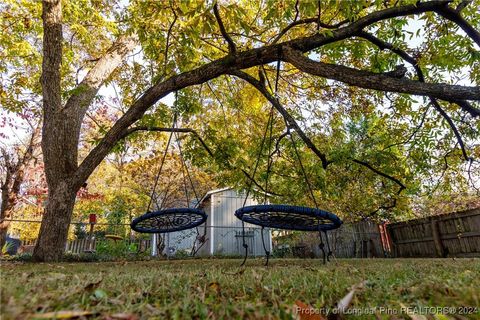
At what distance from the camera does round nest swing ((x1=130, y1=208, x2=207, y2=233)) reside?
3.44m

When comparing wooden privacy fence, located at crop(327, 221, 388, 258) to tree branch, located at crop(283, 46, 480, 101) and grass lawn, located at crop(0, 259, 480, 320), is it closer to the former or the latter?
tree branch, located at crop(283, 46, 480, 101)

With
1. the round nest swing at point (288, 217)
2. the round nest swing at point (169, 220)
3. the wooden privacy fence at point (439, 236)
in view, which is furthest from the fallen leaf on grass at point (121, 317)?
the wooden privacy fence at point (439, 236)

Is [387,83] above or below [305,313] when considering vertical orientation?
above

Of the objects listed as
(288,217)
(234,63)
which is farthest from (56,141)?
(288,217)

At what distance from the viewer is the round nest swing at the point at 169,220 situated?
3.44 meters

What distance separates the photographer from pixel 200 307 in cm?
79

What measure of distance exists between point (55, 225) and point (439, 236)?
27.8ft

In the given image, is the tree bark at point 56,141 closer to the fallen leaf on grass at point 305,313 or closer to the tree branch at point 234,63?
the tree branch at point 234,63

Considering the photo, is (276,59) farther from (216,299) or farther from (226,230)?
(226,230)

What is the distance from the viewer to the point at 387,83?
2619 mm

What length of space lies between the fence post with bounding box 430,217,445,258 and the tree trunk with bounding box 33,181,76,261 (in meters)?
8.29

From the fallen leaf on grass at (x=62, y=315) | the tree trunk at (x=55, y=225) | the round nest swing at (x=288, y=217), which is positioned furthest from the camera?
the tree trunk at (x=55, y=225)

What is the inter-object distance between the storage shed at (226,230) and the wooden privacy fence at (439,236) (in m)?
5.56

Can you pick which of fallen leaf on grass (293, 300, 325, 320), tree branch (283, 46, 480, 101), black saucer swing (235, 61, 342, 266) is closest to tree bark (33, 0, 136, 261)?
black saucer swing (235, 61, 342, 266)
